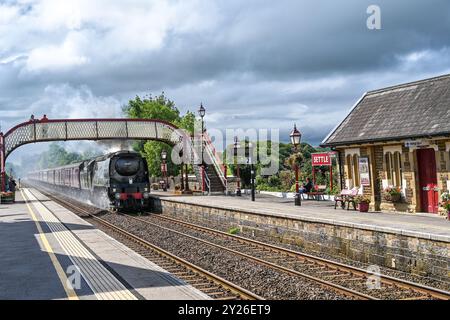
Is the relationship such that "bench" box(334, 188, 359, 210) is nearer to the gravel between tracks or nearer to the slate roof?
the slate roof

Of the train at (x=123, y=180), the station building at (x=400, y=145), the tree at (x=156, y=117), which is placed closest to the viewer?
the station building at (x=400, y=145)

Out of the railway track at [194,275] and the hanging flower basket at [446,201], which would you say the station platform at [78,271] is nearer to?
the railway track at [194,275]

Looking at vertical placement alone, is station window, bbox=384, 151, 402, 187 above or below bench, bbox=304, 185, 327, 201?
above

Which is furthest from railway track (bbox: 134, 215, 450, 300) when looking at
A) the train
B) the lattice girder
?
the lattice girder

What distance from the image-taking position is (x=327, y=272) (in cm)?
1064

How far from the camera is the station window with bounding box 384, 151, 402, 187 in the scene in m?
16.3

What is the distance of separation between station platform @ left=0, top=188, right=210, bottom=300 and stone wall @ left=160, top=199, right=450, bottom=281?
517cm

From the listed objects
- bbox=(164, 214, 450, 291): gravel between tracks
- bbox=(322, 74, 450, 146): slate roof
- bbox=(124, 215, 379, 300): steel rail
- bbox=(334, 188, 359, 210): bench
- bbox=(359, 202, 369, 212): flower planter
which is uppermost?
bbox=(322, 74, 450, 146): slate roof

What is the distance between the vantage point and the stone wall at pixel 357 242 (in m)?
9.78

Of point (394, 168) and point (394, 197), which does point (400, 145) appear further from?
point (394, 197)

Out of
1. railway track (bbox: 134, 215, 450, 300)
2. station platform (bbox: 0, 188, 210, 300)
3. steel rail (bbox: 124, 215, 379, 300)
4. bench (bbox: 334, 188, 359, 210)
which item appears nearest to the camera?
station platform (bbox: 0, 188, 210, 300)

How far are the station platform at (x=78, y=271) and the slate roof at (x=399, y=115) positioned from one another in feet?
33.2

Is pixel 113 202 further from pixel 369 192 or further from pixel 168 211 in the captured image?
pixel 369 192

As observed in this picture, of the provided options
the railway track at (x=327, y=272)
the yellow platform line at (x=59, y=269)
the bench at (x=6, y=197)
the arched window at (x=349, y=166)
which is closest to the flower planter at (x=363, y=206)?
the arched window at (x=349, y=166)
